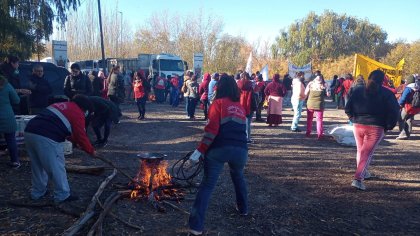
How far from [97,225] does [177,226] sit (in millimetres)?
956

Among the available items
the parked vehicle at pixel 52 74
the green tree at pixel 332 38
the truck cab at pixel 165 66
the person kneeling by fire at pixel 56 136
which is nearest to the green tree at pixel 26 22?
the parked vehicle at pixel 52 74

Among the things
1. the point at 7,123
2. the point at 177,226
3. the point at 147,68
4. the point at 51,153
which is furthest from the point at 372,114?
the point at 147,68

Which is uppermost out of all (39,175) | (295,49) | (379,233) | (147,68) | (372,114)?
(295,49)

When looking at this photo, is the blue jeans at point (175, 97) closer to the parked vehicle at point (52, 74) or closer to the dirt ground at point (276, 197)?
the parked vehicle at point (52, 74)

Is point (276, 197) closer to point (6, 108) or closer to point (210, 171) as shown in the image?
point (210, 171)

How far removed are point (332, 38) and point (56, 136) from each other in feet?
153

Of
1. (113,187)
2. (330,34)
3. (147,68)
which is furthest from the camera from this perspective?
(330,34)

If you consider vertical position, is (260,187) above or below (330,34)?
below

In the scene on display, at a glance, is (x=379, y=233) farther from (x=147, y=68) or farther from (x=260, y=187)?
(x=147, y=68)

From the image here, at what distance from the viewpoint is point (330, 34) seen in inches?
1847

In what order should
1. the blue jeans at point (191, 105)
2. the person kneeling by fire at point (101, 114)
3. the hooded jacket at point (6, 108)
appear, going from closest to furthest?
1. the hooded jacket at point (6, 108)
2. the person kneeling by fire at point (101, 114)
3. the blue jeans at point (191, 105)

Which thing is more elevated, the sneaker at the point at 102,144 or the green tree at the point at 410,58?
the green tree at the point at 410,58

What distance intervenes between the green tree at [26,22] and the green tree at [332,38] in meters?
38.6

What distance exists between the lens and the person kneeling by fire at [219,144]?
4367mm
